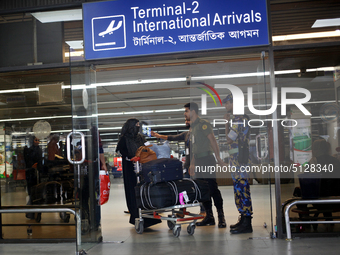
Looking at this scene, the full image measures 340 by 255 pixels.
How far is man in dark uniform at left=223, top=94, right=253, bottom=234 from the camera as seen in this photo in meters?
3.95

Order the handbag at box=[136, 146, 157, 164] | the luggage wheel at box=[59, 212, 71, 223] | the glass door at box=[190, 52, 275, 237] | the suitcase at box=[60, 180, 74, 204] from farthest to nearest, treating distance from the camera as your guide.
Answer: the luggage wheel at box=[59, 212, 71, 223] → the suitcase at box=[60, 180, 74, 204] → the handbag at box=[136, 146, 157, 164] → the glass door at box=[190, 52, 275, 237]

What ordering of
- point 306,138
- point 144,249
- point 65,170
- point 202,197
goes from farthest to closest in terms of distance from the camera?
point 65,170 < point 202,197 < point 306,138 < point 144,249

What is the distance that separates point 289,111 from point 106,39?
222 cm

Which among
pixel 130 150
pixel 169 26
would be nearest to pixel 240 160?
pixel 130 150

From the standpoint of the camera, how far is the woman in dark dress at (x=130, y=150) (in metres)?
4.54

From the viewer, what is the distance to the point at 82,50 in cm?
392

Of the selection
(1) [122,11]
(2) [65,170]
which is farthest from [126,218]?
(1) [122,11]

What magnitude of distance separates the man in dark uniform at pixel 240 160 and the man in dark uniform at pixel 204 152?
278mm

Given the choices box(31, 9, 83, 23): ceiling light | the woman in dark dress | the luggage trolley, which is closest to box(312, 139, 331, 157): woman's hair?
the luggage trolley

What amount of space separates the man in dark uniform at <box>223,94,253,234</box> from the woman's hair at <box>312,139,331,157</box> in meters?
0.73

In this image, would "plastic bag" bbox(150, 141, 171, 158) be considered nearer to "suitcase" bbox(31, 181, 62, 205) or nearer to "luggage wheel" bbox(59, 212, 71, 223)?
"suitcase" bbox(31, 181, 62, 205)

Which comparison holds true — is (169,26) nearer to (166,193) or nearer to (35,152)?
(166,193)

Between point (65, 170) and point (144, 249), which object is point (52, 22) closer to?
point (65, 170)

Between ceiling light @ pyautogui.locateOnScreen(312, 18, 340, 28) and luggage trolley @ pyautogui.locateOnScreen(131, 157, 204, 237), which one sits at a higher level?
ceiling light @ pyautogui.locateOnScreen(312, 18, 340, 28)
